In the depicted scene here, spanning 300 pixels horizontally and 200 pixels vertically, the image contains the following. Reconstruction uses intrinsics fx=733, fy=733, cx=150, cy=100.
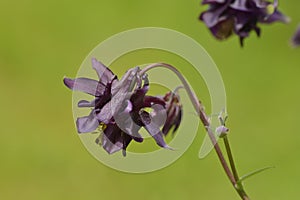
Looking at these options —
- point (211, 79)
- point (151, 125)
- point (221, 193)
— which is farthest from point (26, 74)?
point (151, 125)

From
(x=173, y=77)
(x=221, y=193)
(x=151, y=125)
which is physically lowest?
(x=221, y=193)

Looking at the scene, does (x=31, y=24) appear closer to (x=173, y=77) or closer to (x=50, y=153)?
(x=50, y=153)

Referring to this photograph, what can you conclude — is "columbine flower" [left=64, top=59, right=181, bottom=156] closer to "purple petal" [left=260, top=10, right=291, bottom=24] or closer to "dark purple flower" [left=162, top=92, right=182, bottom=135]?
"dark purple flower" [left=162, top=92, right=182, bottom=135]

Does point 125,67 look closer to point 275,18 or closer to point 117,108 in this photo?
point 117,108

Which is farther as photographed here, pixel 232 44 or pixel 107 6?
pixel 107 6

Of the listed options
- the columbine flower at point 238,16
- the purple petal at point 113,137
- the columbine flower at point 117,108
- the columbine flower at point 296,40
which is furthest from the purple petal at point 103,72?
the columbine flower at point 296,40

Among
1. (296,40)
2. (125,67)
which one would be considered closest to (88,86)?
(296,40)
